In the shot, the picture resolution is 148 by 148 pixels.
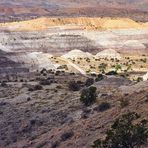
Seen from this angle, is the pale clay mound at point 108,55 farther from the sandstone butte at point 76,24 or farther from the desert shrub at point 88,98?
the desert shrub at point 88,98

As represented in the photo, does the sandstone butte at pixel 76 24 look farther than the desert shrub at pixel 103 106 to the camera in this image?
Yes

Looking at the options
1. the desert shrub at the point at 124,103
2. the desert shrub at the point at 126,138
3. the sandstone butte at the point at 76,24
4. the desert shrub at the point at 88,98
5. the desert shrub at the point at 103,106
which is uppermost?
the desert shrub at the point at 126,138

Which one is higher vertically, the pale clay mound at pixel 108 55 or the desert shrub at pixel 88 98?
the desert shrub at pixel 88 98

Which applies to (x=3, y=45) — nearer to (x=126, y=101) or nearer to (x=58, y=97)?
(x=58, y=97)

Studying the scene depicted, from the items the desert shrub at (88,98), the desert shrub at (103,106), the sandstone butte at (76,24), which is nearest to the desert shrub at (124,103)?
the desert shrub at (103,106)

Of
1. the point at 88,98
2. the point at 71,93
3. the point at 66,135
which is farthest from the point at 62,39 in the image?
the point at 66,135

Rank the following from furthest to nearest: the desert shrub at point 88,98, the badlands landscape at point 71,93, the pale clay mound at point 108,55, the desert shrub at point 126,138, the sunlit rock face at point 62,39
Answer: the pale clay mound at point 108,55 < the sunlit rock face at point 62,39 < the desert shrub at point 88,98 < the badlands landscape at point 71,93 < the desert shrub at point 126,138

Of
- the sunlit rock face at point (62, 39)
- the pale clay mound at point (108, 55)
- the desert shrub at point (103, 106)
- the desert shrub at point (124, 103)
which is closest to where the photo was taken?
the desert shrub at point (124, 103)
